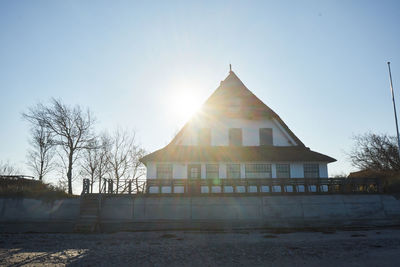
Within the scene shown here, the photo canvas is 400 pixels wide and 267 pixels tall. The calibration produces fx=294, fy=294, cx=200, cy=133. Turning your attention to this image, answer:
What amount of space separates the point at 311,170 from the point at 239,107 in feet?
26.0

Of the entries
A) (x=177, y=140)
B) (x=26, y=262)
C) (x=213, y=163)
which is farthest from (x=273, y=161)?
(x=26, y=262)

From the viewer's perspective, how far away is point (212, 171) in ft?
73.8

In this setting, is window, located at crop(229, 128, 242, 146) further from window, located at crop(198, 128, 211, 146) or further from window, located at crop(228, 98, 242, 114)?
window, located at crop(198, 128, 211, 146)

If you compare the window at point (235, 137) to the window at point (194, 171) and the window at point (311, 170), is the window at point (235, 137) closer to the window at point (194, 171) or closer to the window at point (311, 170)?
the window at point (194, 171)

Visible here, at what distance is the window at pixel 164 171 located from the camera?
22141 millimetres

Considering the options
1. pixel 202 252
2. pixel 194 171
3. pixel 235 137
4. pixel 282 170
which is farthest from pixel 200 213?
pixel 235 137

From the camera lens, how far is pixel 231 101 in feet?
85.8

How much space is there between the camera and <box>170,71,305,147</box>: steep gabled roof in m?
25.1

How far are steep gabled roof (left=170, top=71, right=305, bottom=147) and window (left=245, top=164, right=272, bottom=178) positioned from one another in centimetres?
438

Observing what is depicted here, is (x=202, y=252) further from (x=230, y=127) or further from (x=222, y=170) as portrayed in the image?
(x=230, y=127)

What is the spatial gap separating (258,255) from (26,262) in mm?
6721

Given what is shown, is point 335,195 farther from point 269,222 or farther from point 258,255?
point 258,255

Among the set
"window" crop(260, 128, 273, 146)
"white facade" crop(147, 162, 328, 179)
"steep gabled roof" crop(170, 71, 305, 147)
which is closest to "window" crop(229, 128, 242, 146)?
"steep gabled roof" crop(170, 71, 305, 147)

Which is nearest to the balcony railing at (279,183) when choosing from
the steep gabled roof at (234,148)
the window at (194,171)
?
the window at (194,171)
